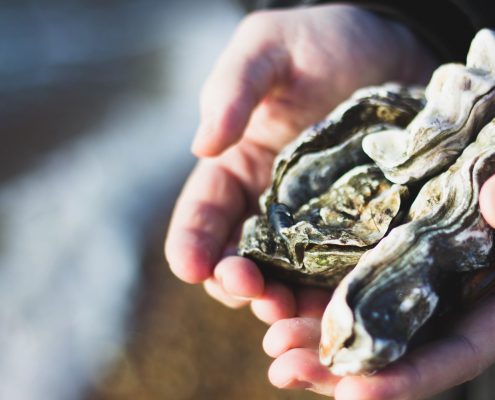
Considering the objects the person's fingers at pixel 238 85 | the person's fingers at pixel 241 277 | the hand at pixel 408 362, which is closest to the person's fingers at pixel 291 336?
the hand at pixel 408 362

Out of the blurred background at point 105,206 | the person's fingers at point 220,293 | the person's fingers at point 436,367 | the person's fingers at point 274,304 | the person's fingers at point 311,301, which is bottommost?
the blurred background at point 105,206

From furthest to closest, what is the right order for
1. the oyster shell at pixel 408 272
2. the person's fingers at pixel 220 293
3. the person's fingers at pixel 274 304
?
1. the person's fingers at pixel 220 293
2. the person's fingers at pixel 274 304
3. the oyster shell at pixel 408 272

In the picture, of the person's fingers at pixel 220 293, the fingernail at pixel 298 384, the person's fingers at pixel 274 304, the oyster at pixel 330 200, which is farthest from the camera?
the person's fingers at pixel 220 293

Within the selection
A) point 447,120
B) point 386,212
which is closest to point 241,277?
point 386,212

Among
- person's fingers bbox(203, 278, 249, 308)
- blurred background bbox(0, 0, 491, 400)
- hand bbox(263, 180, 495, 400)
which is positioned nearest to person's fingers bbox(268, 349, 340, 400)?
hand bbox(263, 180, 495, 400)

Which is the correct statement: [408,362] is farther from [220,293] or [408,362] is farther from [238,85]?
[238,85]

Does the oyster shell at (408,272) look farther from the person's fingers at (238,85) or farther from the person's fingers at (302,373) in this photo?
the person's fingers at (238,85)

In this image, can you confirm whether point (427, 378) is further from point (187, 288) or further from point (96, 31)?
point (96, 31)

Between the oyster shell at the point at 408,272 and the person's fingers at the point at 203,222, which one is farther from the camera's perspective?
the person's fingers at the point at 203,222

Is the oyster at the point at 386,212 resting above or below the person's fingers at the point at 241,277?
above
